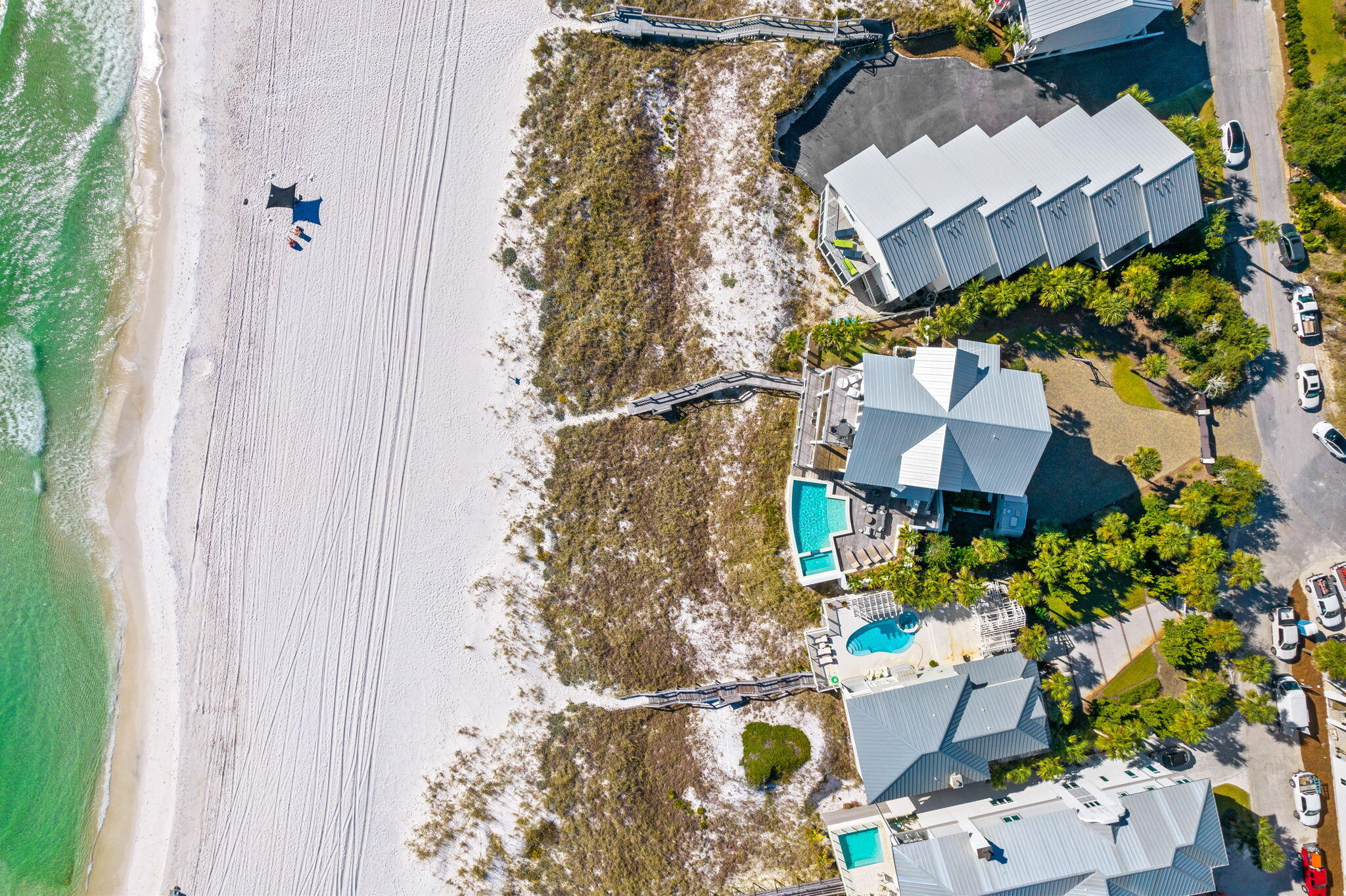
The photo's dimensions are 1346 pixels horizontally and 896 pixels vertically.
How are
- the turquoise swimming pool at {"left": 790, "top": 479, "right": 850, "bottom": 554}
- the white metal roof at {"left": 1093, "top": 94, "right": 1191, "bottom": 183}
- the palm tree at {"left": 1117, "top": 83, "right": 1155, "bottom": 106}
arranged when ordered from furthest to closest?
the turquoise swimming pool at {"left": 790, "top": 479, "right": 850, "bottom": 554}
the palm tree at {"left": 1117, "top": 83, "right": 1155, "bottom": 106}
the white metal roof at {"left": 1093, "top": 94, "right": 1191, "bottom": 183}

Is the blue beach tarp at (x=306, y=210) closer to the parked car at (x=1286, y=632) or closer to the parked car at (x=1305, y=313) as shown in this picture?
the parked car at (x=1305, y=313)

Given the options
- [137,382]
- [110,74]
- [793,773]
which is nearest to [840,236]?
[793,773]

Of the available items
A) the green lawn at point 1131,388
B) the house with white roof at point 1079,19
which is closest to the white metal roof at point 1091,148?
the house with white roof at point 1079,19

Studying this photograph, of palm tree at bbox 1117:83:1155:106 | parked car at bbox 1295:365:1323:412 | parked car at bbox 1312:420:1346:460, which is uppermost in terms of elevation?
palm tree at bbox 1117:83:1155:106

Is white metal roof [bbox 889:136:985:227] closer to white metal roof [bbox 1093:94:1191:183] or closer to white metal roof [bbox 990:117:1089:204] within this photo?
white metal roof [bbox 990:117:1089:204]

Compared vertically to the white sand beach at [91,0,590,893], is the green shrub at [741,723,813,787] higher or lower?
lower

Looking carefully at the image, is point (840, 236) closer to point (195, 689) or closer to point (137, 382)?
point (137, 382)

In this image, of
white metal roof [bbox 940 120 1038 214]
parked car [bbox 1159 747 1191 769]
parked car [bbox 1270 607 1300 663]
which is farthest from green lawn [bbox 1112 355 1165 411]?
parked car [bbox 1159 747 1191 769]
